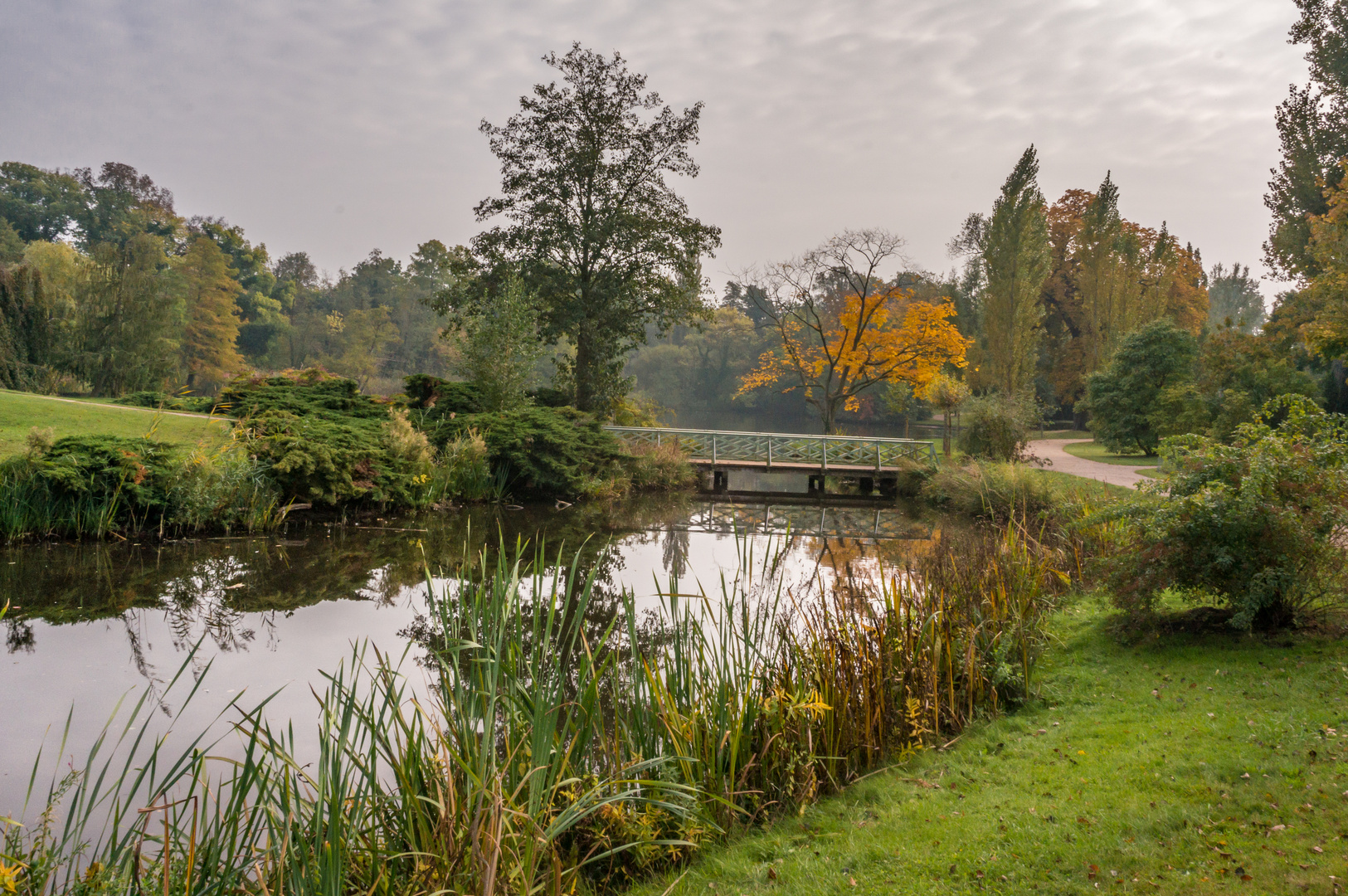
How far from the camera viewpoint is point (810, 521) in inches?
550

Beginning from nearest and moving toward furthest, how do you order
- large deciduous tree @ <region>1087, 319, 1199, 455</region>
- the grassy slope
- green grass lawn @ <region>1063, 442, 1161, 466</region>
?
the grassy slope, green grass lawn @ <region>1063, 442, 1161, 466</region>, large deciduous tree @ <region>1087, 319, 1199, 455</region>

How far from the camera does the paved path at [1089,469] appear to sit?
1544cm

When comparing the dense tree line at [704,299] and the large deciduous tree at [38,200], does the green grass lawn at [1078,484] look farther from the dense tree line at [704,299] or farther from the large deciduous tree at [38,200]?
the large deciduous tree at [38,200]

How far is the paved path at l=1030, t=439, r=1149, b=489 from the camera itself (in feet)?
50.6

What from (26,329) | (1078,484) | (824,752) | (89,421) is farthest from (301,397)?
(1078,484)

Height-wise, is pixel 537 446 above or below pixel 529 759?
above

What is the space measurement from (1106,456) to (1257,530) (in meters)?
20.0

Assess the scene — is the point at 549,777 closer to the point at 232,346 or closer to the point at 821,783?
the point at 821,783

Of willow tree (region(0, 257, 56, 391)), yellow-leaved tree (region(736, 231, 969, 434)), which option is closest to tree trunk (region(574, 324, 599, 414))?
yellow-leaved tree (region(736, 231, 969, 434))

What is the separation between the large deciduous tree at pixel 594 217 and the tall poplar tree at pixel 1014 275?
1106 centimetres

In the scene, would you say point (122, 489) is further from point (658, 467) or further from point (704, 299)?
point (704, 299)

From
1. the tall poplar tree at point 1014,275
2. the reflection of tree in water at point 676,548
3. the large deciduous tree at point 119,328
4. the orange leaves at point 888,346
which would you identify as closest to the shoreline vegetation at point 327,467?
the reflection of tree in water at point 676,548

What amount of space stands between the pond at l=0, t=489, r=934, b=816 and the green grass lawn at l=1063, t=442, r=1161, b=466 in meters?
11.1

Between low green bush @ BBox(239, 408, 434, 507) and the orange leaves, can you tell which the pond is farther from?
the orange leaves
